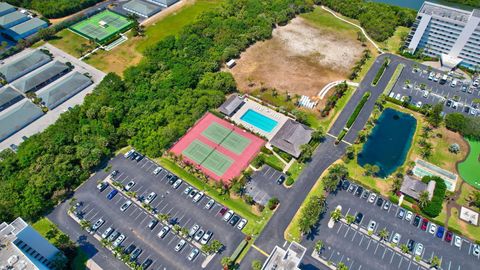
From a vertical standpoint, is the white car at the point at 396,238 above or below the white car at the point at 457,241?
below

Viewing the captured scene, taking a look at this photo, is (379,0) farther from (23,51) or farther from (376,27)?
(23,51)

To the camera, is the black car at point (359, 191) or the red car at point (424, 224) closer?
the red car at point (424, 224)

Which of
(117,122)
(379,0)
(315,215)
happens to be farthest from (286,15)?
(315,215)

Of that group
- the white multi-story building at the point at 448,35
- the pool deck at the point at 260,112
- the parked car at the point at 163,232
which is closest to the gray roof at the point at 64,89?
the pool deck at the point at 260,112

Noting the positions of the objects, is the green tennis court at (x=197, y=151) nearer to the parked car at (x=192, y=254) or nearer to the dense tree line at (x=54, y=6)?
the parked car at (x=192, y=254)

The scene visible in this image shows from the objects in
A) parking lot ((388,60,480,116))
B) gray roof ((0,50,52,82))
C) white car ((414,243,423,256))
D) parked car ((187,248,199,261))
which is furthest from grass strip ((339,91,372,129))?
gray roof ((0,50,52,82))

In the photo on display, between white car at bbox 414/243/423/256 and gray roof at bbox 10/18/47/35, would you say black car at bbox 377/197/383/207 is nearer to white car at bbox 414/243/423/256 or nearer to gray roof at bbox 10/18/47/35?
white car at bbox 414/243/423/256

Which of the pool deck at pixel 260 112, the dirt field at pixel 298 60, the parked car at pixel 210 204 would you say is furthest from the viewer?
the dirt field at pixel 298 60
